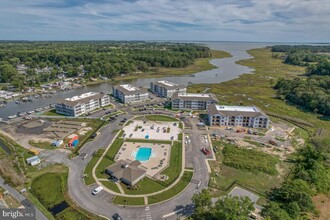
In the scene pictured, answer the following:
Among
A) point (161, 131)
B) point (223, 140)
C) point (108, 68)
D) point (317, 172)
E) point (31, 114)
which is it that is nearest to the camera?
point (317, 172)

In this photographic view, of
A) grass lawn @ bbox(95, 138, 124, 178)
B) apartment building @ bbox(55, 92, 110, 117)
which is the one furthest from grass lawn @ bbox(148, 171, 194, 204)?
apartment building @ bbox(55, 92, 110, 117)

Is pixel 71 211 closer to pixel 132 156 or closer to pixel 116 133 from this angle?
pixel 132 156

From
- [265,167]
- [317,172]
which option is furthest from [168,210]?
[317,172]

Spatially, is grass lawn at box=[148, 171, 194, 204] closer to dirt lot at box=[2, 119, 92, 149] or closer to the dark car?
the dark car

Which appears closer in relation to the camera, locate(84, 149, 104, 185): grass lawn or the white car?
the white car

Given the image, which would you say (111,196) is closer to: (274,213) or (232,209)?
(232,209)

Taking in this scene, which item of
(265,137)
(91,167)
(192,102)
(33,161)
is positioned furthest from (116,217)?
(192,102)
